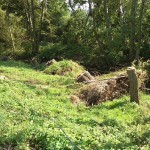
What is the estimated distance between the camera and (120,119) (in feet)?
33.2

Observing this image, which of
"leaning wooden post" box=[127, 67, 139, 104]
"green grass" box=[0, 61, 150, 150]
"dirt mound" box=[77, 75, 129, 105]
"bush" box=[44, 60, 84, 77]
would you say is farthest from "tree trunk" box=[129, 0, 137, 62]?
"leaning wooden post" box=[127, 67, 139, 104]

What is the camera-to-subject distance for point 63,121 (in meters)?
9.10

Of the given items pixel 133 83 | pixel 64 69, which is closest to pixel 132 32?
pixel 64 69

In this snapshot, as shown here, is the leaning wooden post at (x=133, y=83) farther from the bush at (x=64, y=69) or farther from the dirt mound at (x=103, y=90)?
the bush at (x=64, y=69)

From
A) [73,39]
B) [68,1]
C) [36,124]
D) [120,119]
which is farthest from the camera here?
[68,1]

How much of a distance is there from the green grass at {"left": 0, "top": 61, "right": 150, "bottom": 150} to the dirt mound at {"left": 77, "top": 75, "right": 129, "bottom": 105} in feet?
1.91

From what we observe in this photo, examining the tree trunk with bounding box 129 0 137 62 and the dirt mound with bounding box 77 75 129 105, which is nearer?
the dirt mound with bounding box 77 75 129 105

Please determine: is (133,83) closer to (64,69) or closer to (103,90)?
(103,90)

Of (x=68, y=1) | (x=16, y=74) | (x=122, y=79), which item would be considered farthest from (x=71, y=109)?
(x=68, y=1)

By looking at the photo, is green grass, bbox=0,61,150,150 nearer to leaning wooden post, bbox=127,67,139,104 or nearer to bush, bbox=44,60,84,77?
leaning wooden post, bbox=127,67,139,104

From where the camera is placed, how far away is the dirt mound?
12445mm

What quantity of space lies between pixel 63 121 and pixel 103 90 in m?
3.71

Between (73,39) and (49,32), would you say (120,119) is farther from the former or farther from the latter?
(49,32)

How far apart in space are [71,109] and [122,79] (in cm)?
277
